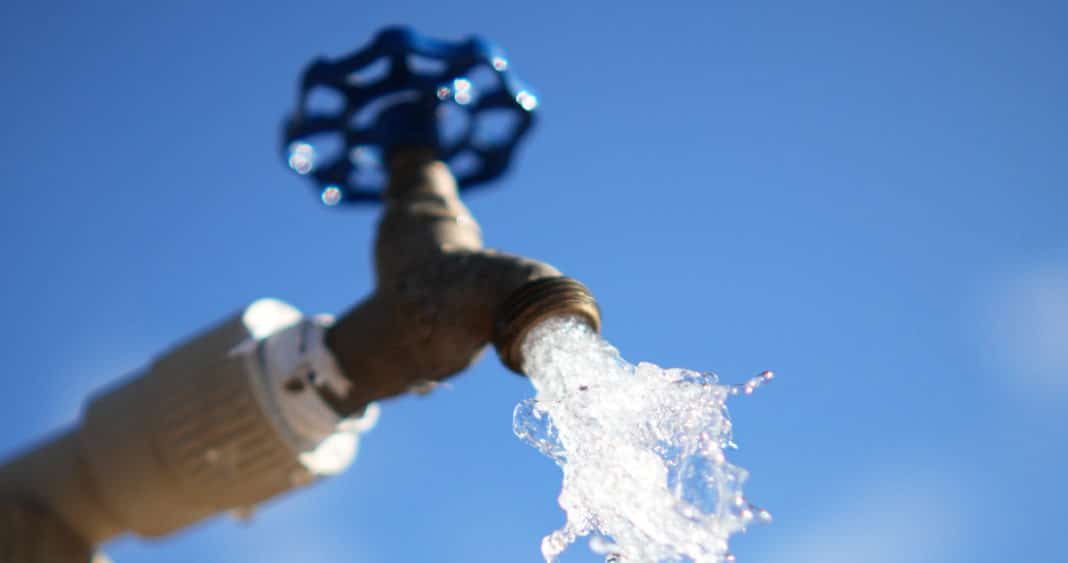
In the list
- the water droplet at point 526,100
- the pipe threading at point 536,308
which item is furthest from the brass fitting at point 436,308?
the water droplet at point 526,100

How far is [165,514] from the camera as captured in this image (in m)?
2.81

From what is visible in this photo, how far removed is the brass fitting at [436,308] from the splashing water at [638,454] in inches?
4.4

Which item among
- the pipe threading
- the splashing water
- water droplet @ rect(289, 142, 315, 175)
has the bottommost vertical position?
the splashing water

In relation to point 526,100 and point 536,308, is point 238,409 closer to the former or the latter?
point 536,308

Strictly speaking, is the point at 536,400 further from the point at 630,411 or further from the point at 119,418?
the point at 119,418

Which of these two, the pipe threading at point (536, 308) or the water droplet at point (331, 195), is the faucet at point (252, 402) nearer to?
the pipe threading at point (536, 308)

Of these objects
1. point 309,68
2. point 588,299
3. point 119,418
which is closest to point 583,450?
point 588,299

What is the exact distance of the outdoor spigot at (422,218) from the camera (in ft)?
8.43

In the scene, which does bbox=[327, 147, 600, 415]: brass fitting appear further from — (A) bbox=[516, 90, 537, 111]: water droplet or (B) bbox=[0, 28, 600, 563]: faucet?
(A) bbox=[516, 90, 537, 111]: water droplet

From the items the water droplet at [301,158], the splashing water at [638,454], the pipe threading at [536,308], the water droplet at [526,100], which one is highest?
the water droplet at [526,100]

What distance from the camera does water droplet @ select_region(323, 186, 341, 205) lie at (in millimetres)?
3582

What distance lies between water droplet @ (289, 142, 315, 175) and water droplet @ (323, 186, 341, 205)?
11 cm

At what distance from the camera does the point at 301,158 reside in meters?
3.47

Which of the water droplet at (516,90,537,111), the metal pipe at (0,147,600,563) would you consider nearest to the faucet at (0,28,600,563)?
the metal pipe at (0,147,600,563)
